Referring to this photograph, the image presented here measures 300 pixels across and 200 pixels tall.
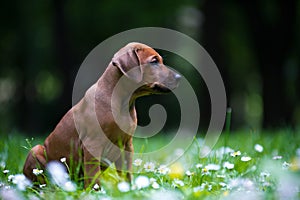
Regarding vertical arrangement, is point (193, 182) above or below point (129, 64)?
below

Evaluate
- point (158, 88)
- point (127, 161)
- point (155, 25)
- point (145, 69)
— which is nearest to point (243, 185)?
point (127, 161)

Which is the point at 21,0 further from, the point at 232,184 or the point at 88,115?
the point at 232,184

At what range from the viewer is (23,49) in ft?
57.7

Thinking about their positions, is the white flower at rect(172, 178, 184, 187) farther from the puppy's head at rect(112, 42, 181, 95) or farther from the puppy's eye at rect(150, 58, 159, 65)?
the puppy's eye at rect(150, 58, 159, 65)

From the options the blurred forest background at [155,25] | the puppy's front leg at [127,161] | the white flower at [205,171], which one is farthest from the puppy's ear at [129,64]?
the blurred forest background at [155,25]

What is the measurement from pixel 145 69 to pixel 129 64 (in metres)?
0.19

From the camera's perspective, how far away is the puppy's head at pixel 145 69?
13.0 ft

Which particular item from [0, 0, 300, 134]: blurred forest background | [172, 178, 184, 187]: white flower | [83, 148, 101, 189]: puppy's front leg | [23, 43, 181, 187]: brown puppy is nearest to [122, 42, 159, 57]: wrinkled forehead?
[23, 43, 181, 187]: brown puppy

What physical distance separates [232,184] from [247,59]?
17.4 metres

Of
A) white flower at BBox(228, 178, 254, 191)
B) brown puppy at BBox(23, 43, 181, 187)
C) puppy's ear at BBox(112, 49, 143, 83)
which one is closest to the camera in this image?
white flower at BBox(228, 178, 254, 191)

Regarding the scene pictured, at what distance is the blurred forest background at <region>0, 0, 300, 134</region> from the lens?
13977mm

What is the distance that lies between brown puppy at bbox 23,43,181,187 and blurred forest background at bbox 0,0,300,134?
8.20 meters

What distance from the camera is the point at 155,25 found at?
16.2 meters

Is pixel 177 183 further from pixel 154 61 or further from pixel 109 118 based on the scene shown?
pixel 154 61
